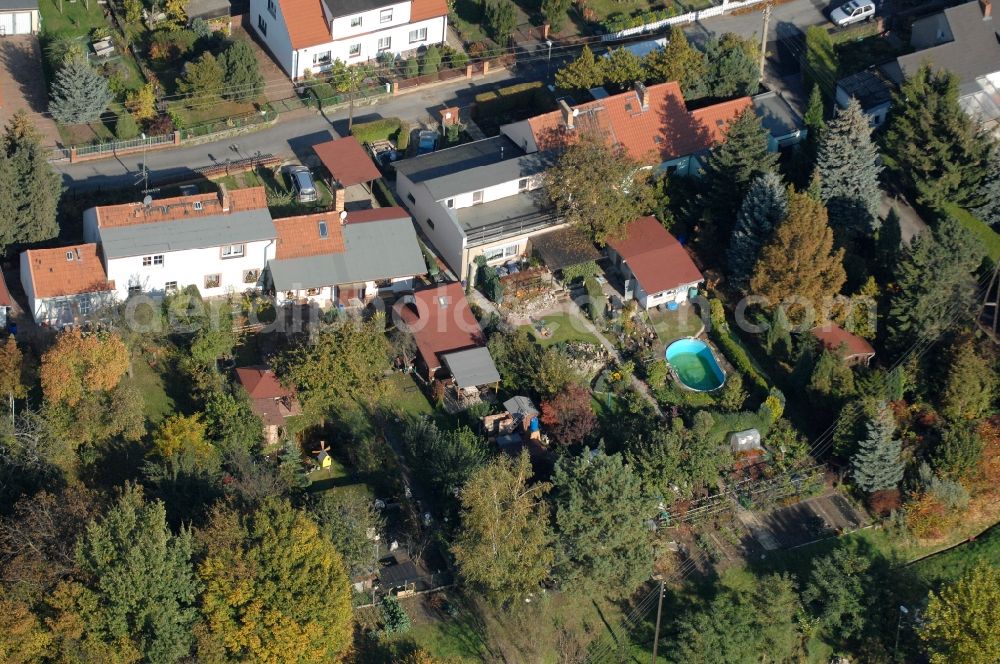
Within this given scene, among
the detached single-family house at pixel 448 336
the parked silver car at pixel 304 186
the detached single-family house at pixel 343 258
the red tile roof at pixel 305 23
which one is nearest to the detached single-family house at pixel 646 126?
the detached single-family house at pixel 343 258

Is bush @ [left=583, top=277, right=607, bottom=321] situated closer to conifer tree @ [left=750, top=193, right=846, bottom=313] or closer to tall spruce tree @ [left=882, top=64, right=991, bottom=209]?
conifer tree @ [left=750, top=193, right=846, bottom=313]

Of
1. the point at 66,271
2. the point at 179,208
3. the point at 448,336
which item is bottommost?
the point at 448,336

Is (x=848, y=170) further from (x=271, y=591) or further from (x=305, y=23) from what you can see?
(x=271, y=591)

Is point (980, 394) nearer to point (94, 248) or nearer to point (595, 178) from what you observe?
point (595, 178)

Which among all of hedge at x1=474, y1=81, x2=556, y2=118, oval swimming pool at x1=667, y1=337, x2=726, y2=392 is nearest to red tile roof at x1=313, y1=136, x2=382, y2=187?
hedge at x1=474, y1=81, x2=556, y2=118

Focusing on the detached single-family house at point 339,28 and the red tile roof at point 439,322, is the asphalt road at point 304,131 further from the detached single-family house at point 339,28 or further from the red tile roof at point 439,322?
the red tile roof at point 439,322

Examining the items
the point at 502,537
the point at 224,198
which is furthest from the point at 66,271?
the point at 502,537
